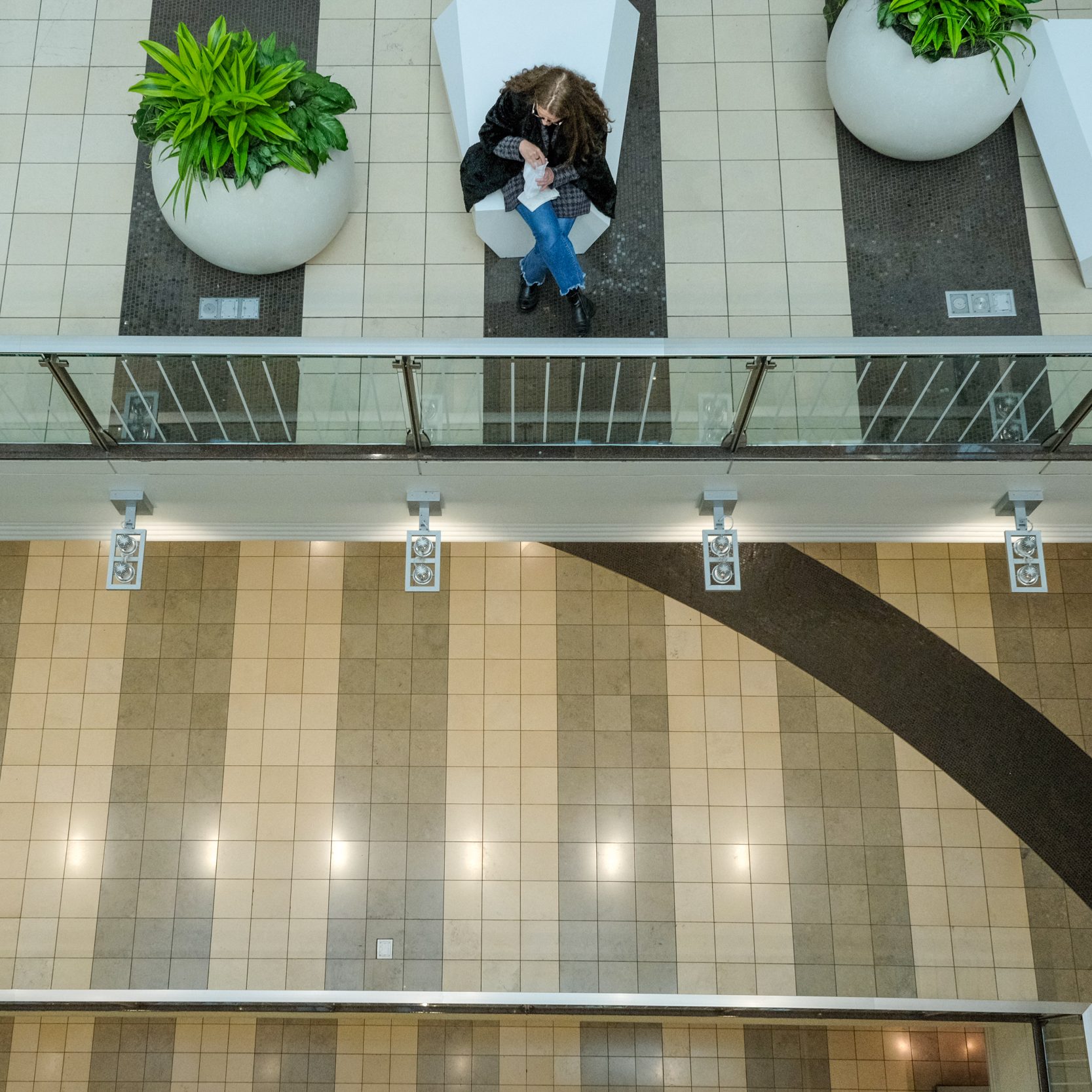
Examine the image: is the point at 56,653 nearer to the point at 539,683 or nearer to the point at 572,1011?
the point at 539,683

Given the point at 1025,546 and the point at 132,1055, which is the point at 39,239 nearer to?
the point at 1025,546

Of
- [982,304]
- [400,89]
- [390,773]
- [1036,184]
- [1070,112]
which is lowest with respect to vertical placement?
[390,773]

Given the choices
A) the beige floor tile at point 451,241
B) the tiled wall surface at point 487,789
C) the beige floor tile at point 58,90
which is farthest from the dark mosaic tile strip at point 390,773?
the beige floor tile at point 58,90

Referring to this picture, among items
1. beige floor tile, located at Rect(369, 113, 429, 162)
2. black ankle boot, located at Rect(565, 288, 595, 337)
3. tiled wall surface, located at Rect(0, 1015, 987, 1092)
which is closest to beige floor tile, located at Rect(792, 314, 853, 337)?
black ankle boot, located at Rect(565, 288, 595, 337)

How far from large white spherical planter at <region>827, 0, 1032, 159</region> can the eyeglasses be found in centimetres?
152

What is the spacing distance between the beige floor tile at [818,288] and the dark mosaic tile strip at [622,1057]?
18.2ft

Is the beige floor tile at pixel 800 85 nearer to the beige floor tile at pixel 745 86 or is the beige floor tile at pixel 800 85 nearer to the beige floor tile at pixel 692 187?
the beige floor tile at pixel 745 86

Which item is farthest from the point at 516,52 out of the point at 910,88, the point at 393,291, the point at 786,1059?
the point at 786,1059

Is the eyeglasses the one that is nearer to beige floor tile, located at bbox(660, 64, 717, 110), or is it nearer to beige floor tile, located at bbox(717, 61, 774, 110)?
beige floor tile, located at bbox(660, 64, 717, 110)

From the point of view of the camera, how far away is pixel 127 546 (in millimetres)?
4402

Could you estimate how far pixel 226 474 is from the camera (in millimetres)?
4285

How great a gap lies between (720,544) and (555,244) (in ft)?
5.41

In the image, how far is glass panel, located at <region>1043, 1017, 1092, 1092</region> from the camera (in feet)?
19.1

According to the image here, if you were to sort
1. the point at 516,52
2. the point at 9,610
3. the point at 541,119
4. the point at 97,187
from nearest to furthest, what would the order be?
the point at 541,119 → the point at 516,52 → the point at 97,187 → the point at 9,610
